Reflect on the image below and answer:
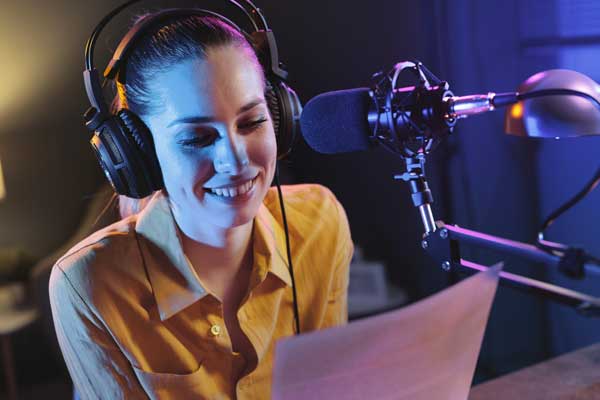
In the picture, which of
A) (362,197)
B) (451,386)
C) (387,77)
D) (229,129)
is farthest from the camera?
(362,197)

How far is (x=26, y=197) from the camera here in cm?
117

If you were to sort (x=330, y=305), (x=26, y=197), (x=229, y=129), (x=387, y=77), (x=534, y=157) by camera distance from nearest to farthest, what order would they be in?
(x=387, y=77), (x=229, y=129), (x=26, y=197), (x=330, y=305), (x=534, y=157)

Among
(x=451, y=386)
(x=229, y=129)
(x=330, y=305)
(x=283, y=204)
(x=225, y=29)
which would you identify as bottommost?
(x=330, y=305)

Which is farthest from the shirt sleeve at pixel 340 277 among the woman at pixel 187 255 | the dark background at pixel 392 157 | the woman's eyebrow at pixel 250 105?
the woman's eyebrow at pixel 250 105

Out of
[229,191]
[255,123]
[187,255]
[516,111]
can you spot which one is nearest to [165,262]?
[187,255]

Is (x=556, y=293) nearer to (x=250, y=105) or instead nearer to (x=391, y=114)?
(x=391, y=114)

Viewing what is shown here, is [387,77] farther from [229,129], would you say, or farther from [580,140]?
[580,140]

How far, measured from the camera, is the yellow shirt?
39.3 inches

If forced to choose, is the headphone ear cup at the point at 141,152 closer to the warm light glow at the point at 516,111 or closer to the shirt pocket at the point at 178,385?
the shirt pocket at the point at 178,385

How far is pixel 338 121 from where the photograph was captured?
3.09 feet

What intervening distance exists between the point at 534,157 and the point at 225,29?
2.91 ft

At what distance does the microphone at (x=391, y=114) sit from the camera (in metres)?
0.83

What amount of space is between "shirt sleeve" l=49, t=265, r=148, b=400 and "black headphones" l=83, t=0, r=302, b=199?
0.68 feet

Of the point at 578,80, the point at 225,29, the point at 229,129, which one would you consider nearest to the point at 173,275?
the point at 229,129
